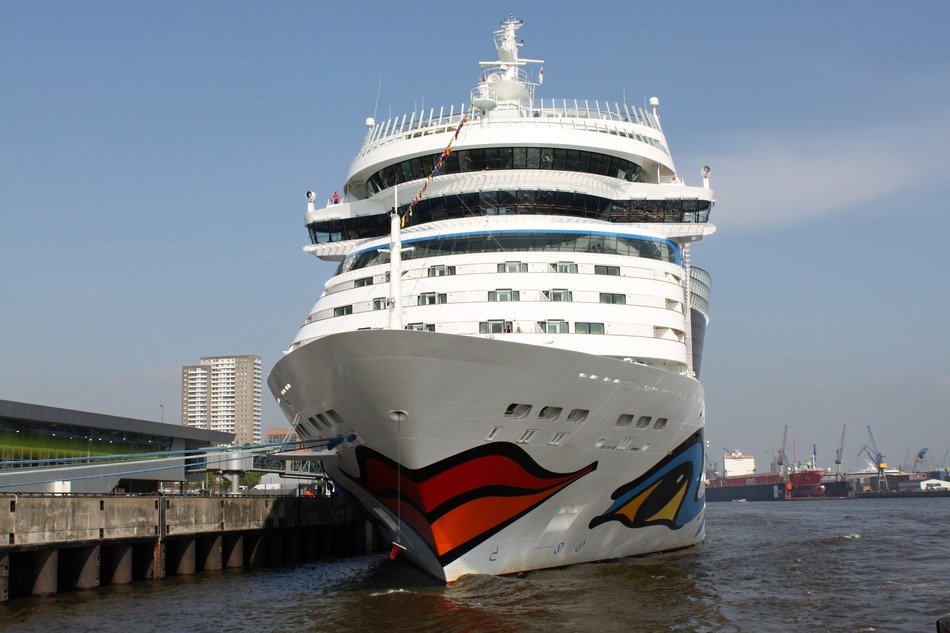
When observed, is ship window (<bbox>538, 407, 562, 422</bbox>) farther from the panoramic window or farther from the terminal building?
the terminal building

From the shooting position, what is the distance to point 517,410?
1686 cm

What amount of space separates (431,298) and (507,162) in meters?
4.90

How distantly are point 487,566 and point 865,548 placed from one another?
1619 cm

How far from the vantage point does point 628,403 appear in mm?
18406

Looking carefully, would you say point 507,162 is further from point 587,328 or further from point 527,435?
point 527,435

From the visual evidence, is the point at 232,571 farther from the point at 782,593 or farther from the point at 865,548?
the point at 865,548

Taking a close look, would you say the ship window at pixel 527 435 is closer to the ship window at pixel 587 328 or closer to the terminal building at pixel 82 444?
the ship window at pixel 587 328

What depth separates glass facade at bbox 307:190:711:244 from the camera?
73.8ft

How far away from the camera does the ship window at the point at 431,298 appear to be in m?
19.9

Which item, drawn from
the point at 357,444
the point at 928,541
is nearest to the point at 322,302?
the point at 357,444

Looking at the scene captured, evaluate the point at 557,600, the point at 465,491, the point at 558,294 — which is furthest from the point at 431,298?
the point at 557,600

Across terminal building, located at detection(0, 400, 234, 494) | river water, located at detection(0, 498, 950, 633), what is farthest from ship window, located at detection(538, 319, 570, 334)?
terminal building, located at detection(0, 400, 234, 494)

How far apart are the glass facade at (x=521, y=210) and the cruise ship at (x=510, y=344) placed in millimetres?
47

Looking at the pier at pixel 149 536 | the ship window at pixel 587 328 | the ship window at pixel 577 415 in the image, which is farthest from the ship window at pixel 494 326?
the pier at pixel 149 536
